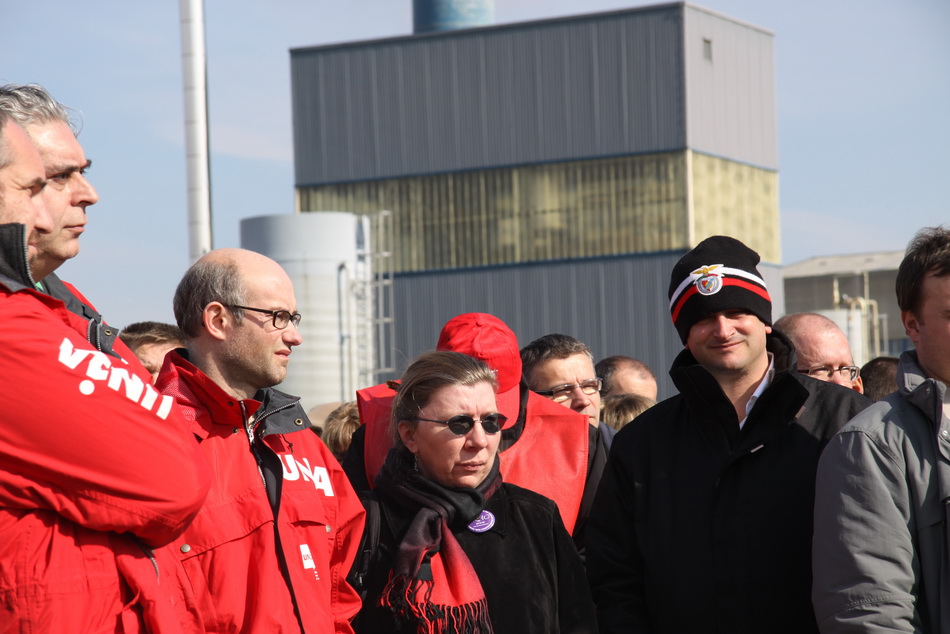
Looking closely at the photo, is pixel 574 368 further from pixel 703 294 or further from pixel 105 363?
pixel 105 363

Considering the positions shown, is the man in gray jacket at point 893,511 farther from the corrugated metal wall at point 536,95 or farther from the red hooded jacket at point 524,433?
the corrugated metal wall at point 536,95

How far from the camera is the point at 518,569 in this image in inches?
146

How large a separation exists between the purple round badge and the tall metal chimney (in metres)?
42.3

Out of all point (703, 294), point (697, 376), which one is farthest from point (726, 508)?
point (703, 294)

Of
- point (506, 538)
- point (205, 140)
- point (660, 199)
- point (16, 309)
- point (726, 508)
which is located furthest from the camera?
point (660, 199)

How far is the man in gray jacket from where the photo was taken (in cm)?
304

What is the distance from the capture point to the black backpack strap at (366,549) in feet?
12.2

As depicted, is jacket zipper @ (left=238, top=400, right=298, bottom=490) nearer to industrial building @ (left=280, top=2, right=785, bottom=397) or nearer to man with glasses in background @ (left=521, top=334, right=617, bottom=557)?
man with glasses in background @ (left=521, top=334, right=617, bottom=557)

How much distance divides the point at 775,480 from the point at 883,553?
0.51 meters

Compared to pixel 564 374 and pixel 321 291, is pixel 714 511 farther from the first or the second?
pixel 321 291

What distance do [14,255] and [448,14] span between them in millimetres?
43846

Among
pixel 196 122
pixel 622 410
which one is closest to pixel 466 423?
pixel 622 410

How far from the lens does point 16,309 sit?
232 cm

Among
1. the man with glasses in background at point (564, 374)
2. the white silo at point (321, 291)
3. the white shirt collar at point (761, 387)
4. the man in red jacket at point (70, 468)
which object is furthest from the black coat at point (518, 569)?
the white silo at point (321, 291)
